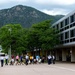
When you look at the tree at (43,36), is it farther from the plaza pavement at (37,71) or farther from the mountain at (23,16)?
the mountain at (23,16)

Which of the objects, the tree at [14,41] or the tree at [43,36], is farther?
the tree at [14,41]

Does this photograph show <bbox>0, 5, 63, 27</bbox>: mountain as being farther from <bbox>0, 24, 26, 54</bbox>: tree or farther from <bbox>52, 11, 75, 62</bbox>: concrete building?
<bbox>52, 11, 75, 62</bbox>: concrete building

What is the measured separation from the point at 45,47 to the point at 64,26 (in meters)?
6.64

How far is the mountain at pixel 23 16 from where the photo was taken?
171250 millimetres

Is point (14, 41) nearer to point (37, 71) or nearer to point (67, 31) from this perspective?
point (67, 31)

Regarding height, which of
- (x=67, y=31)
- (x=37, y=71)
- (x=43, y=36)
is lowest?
(x=37, y=71)

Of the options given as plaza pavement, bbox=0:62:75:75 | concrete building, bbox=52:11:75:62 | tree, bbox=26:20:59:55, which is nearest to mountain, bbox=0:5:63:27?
concrete building, bbox=52:11:75:62

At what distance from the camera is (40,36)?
59938 mm

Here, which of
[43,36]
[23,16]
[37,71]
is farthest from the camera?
[23,16]

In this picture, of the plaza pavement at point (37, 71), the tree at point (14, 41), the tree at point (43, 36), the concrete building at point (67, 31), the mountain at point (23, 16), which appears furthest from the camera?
the mountain at point (23, 16)

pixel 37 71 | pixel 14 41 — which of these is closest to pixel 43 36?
pixel 14 41

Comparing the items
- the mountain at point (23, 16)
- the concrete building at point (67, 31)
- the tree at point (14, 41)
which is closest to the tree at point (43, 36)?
the concrete building at point (67, 31)

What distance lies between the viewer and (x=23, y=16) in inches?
7165

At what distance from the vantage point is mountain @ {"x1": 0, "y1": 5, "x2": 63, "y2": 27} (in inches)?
6742
